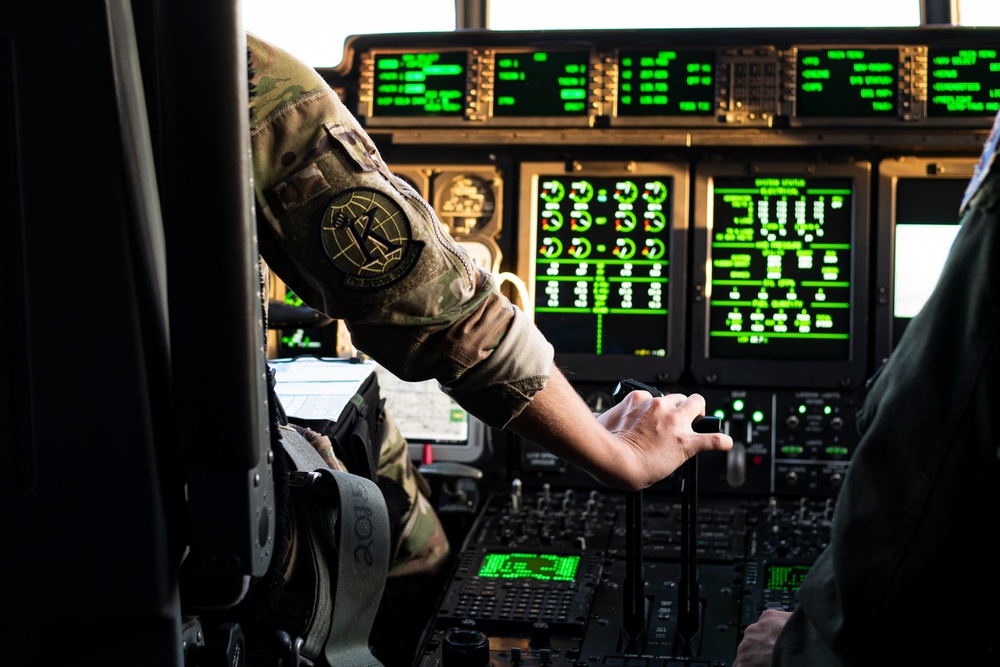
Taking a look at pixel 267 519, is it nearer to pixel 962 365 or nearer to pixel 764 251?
pixel 962 365

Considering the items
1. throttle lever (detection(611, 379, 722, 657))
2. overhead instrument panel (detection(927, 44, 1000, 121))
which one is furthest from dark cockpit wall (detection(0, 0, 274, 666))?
overhead instrument panel (detection(927, 44, 1000, 121))

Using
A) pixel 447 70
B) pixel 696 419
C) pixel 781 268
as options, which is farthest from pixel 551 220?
pixel 696 419

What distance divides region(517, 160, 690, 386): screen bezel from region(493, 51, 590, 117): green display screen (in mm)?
143

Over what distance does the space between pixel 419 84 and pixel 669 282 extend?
76cm

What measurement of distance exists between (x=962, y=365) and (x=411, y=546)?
4.87ft

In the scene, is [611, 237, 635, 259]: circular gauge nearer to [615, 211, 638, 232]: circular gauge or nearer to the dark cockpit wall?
[615, 211, 638, 232]: circular gauge

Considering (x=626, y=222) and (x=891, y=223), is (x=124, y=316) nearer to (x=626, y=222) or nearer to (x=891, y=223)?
(x=626, y=222)

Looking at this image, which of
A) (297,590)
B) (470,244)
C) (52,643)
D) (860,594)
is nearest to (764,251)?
(470,244)

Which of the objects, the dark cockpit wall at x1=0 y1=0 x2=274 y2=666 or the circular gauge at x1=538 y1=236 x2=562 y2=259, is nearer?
the dark cockpit wall at x1=0 y1=0 x2=274 y2=666

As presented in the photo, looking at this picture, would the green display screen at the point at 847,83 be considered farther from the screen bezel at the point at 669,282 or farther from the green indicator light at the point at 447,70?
the green indicator light at the point at 447,70

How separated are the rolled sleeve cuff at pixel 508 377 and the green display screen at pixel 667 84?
5.11 feet

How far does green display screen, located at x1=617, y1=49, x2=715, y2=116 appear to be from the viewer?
255cm

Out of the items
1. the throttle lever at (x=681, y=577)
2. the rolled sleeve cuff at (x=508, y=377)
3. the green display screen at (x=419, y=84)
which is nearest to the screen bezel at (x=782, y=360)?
the green display screen at (x=419, y=84)

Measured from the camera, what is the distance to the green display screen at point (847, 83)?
8.21 feet
